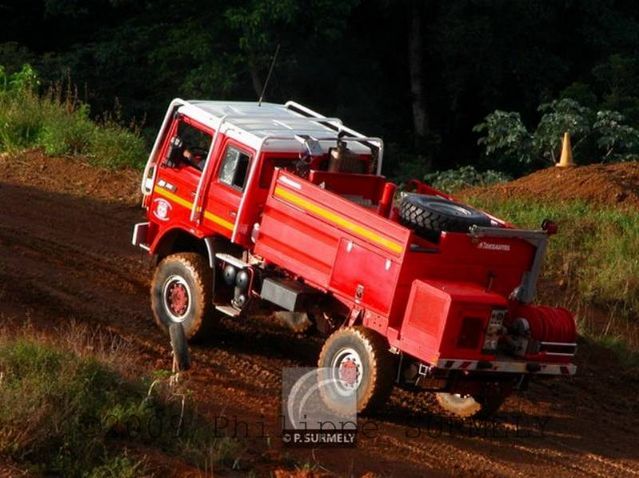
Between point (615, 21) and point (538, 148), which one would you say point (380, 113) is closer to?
point (615, 21)

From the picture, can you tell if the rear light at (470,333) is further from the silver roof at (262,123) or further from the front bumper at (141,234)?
the front bumper at (141,234)

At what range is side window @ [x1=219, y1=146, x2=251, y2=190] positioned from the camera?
47.6 feet

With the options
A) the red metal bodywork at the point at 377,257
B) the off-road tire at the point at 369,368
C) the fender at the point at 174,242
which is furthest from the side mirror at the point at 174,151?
the off-road tire at the point at 369,368

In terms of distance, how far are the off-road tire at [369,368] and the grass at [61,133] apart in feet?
30.9

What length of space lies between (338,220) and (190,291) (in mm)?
2179

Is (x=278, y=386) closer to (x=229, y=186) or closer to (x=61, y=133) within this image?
(x=229, y=186)

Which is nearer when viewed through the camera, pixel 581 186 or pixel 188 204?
pixel 188 204

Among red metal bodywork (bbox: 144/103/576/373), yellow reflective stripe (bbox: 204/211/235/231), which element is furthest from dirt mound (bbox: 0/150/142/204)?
red metal bodywork (bbox: 144/103/576/373)

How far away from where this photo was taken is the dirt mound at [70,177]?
68.3ft

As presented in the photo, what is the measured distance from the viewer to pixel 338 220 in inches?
525

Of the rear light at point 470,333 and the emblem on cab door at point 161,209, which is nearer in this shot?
the rear light at point 470,333

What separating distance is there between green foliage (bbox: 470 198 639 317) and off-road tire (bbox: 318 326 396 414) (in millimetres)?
5380

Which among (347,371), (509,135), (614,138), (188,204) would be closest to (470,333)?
(347,371)

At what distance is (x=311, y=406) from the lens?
13.2 meters
